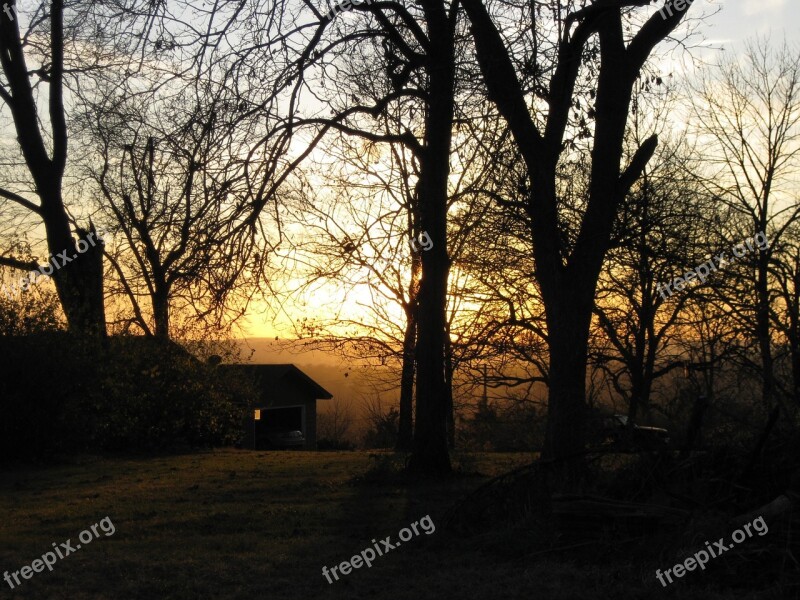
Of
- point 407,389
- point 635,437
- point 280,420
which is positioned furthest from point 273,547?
point 280,420

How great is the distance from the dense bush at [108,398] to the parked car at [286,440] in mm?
19629

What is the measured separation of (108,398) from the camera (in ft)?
66.6

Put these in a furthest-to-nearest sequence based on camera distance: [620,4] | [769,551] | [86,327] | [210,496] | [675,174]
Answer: [675,174]
[86,327]
[210,496]
[620,4]
[769,551]

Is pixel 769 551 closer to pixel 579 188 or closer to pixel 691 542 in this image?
pixel 691 542

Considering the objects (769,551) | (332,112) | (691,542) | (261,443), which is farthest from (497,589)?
(261,443)

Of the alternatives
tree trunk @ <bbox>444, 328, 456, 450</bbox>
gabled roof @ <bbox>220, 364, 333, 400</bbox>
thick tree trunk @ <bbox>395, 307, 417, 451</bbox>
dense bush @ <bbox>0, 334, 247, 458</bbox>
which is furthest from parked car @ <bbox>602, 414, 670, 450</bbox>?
gabled roof @ <bbox>220, 364, 333, 400</bbox>

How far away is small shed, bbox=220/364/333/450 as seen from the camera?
47.4 m

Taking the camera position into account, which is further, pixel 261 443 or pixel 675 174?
pixel 261 443

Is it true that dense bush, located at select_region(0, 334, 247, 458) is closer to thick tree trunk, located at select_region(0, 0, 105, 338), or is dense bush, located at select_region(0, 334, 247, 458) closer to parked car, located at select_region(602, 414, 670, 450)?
thick tree trunk, located at select_region(0, 0, 105, 338)

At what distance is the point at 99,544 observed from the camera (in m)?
8.66

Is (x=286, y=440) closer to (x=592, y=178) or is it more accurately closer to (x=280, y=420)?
(x=280, y=420)

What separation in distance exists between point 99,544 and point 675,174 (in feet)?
58.7

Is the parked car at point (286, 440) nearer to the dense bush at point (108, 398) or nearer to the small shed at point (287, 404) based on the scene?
the small shed at point (287, 404)

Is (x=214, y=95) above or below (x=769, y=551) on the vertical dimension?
above
